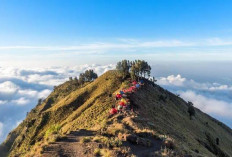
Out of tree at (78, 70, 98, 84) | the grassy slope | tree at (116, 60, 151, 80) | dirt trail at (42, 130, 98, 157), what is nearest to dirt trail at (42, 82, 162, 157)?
dirt trail at (42, 130, 98, 157)

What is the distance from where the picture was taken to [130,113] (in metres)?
46.2

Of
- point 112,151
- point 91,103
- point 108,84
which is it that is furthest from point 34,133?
point 112,151

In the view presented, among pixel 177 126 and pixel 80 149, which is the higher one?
pixel 80 149

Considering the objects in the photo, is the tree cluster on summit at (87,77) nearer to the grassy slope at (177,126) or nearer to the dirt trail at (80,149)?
the grassy slope at (177,126)

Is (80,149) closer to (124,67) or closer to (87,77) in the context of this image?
(124,67)

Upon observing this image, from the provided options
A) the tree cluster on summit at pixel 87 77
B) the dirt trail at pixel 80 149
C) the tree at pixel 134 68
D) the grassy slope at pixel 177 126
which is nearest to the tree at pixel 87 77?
the tree cluster on summit at pixel 87 77

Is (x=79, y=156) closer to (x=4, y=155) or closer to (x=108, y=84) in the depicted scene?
(x=108, y=84)

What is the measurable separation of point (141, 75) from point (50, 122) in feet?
162

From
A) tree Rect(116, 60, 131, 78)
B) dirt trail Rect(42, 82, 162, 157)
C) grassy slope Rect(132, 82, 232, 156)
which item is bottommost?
grassy slope Rect(132, 82, 232, 156)

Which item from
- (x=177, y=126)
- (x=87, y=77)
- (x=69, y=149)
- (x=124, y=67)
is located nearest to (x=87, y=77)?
(x=87, y=77)

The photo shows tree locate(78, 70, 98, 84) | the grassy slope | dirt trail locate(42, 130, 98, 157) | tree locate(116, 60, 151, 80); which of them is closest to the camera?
dirt trail locate(42, 130, 98, 157)

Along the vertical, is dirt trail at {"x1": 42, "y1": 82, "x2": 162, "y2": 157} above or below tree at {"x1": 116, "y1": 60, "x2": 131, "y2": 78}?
below

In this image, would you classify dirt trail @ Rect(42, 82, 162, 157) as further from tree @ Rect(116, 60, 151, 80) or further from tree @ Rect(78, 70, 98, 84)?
tree @ Rect(78, 70, 98, 84)

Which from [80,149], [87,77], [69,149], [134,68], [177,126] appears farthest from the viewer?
[87,77]
